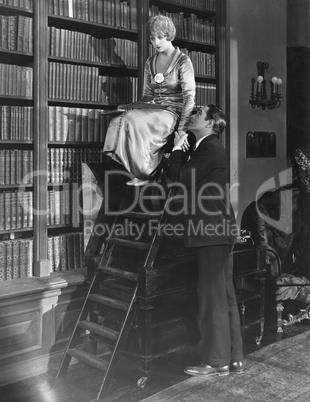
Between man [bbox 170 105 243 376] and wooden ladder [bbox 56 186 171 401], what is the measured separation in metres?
0.24

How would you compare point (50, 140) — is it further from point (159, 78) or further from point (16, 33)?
point (159, 78)

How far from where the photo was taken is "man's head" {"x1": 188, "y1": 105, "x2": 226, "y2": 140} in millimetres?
3740

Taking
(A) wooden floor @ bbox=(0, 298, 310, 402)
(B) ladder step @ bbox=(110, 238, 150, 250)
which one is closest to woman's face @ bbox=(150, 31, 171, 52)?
(B) ladder step @ bbox=(110, 238, 150, 250)

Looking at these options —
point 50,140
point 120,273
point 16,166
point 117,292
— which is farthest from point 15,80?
point 117,292

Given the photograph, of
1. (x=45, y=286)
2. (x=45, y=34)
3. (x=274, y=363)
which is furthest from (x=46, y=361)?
(x=45, y=34)

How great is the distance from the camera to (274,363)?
3963mm

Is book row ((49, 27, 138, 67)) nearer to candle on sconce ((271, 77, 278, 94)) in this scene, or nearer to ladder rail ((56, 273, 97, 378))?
candle on sconce ((271, 77, 278, 94))

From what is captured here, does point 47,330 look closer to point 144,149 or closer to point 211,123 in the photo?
point 144,149

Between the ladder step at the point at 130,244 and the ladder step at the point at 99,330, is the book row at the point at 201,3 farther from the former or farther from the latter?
the ladder step at the point at 99,330

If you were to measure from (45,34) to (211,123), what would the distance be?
1.33 meters

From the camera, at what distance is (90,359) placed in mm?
3588

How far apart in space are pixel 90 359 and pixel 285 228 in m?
2.28

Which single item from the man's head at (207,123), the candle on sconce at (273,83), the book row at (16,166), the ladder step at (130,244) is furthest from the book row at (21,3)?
the candle on sconce at (273,83)

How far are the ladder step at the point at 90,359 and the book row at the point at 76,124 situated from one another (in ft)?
4.94
